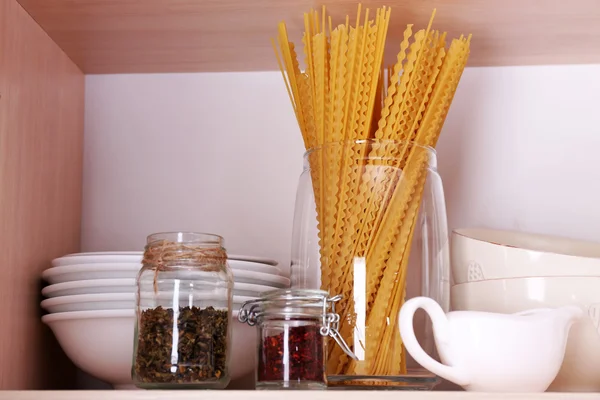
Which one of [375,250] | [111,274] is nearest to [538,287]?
[375,250]

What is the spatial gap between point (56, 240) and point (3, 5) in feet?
0.98

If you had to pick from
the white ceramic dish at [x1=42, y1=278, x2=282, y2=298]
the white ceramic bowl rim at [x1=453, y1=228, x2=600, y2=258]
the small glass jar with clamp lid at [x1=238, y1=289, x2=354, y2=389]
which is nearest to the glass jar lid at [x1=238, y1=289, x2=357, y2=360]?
the small glass jar with clamp lid at [x1=238, y1=289, x2=354, y2=389]

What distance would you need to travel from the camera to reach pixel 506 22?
1037mm

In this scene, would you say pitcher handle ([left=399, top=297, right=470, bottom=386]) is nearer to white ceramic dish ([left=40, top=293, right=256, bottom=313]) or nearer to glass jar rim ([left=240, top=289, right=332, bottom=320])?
glass jar rim ([left=240, top=289, right=332, bottom=320])

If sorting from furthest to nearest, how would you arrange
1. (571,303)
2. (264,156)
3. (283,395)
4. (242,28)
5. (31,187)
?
(264,156) < (242,28) < (31,187) < (571,303) < (283,395)

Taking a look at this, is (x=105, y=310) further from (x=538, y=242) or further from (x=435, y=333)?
(x=538, y=242)

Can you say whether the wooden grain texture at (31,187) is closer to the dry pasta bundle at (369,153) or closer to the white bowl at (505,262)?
the dry pasta bundle at (369,153)

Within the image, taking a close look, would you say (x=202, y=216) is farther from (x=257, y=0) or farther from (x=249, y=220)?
(x=257, y=0)

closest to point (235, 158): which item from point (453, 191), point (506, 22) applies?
point (453, 191)

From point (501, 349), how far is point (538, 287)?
11cm

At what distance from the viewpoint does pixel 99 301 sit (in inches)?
35.1

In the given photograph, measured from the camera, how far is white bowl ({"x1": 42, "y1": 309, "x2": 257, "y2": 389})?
0.89 meters

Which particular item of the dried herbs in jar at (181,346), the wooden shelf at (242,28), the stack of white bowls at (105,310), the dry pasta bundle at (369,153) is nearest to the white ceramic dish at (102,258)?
the stack of white bowls at (105,310)

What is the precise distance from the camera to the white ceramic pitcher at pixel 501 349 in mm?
763
